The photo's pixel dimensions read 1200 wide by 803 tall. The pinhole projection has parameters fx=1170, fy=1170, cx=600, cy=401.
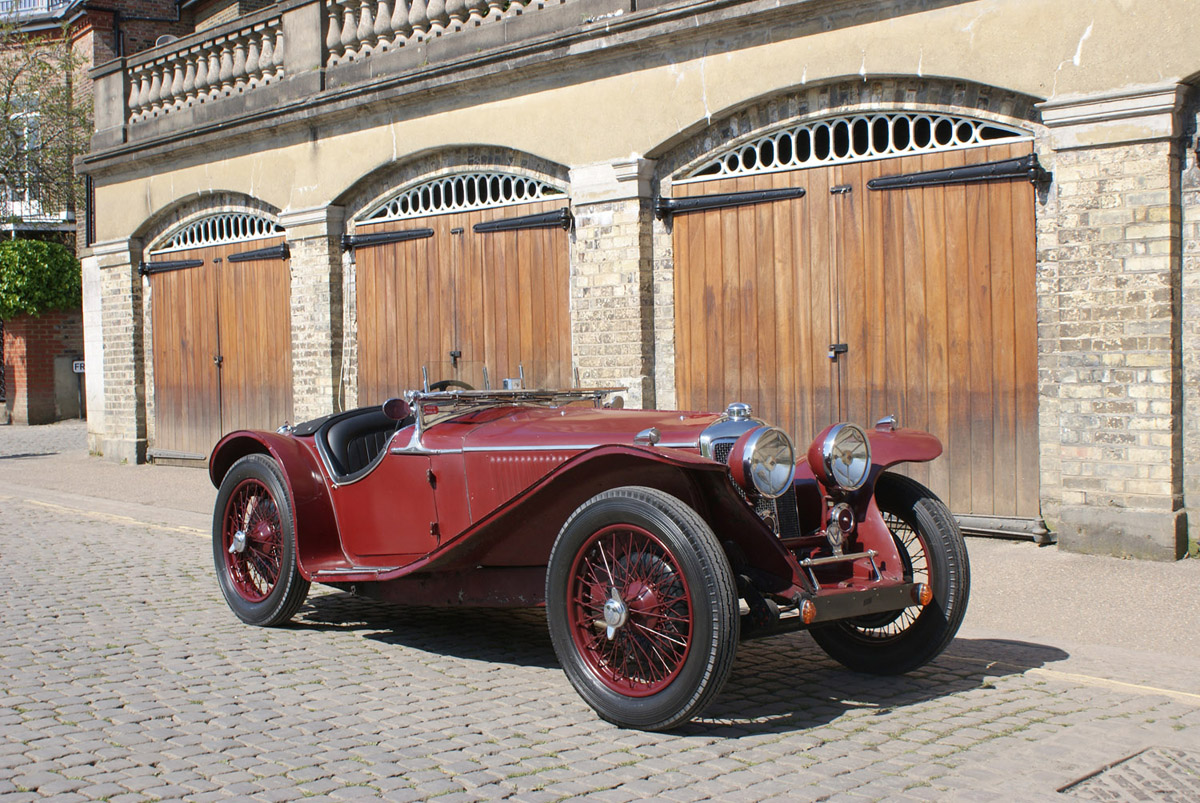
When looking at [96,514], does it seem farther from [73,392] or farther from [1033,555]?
[73,392]

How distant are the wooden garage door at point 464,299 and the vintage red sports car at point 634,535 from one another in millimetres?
4767

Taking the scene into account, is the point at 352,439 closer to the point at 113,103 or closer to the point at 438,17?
the point at 438,17

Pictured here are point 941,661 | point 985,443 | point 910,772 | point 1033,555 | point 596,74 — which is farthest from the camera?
point 596,74

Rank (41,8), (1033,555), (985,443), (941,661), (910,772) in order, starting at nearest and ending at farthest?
1. (910,772)
2. (941,661)
3. (1033,555)
4. (985,443)
5. (41,8)

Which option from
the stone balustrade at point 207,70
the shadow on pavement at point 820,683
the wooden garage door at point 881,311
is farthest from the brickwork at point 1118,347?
the stone balustrade at point 207,70

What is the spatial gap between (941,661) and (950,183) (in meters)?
4.21

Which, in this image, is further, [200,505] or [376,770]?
[200,505]

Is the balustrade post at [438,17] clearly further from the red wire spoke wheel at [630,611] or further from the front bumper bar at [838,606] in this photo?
the front bumper bar at [838,606]

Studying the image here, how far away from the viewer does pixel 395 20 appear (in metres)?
12.1

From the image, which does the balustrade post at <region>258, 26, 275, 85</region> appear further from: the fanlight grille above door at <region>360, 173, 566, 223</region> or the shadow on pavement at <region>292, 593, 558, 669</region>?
the shadow on pavement at <region>292, 593, 558, 669</region>

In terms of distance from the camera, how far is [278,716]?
4492 millimetres

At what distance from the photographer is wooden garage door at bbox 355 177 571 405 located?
10.9 meters

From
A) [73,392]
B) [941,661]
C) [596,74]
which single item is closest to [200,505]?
[596,74]

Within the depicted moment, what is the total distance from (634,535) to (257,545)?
2.89 meters
